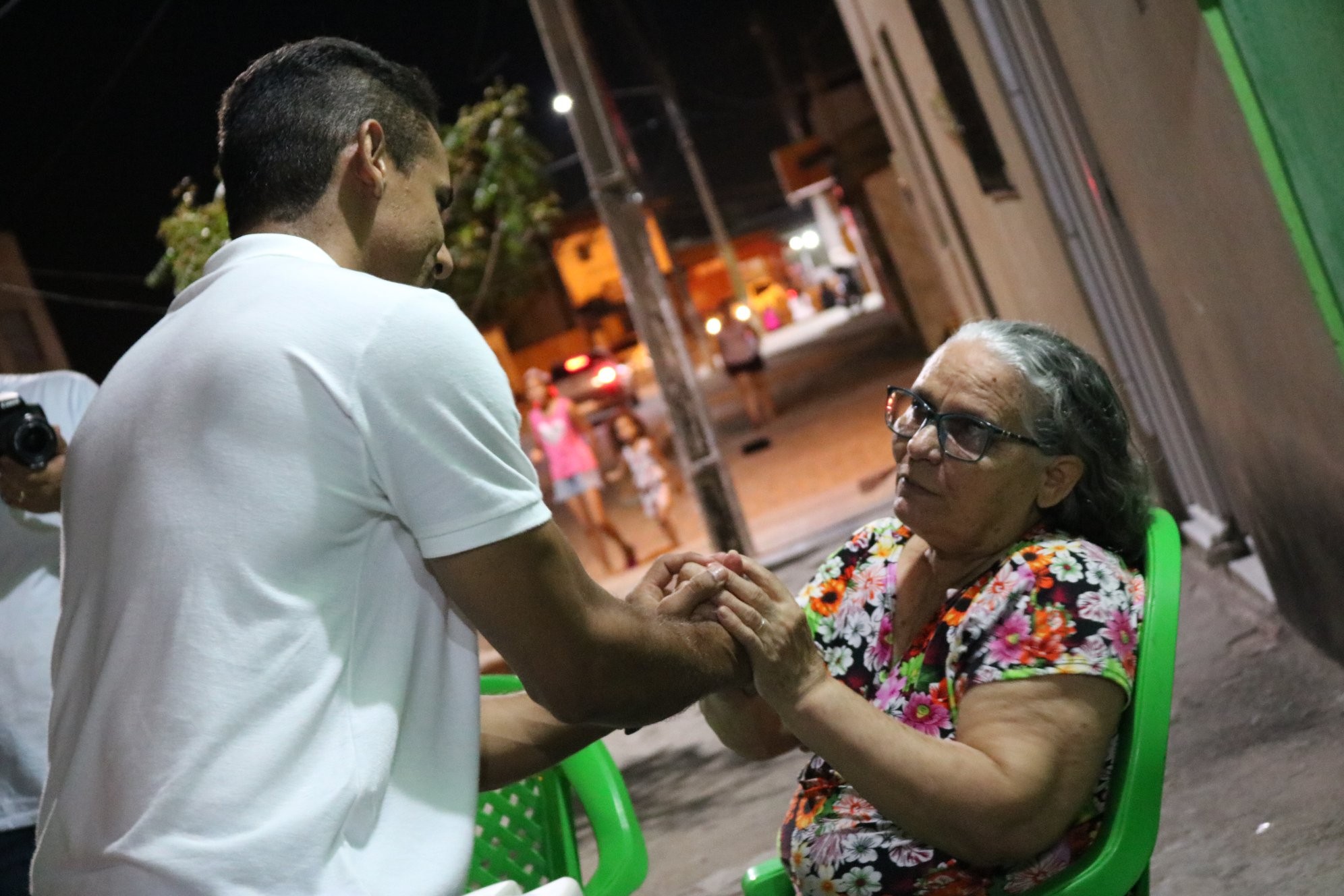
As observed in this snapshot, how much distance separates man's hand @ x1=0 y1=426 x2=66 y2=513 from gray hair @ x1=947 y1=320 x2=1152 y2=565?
2232 millimetres

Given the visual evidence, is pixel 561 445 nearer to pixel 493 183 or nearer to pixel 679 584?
pixel 493 183

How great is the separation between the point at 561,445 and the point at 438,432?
479 inches

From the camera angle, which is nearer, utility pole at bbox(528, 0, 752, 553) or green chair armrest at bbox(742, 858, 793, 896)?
green chair armrest at bbox(742, 858, 793, 896)

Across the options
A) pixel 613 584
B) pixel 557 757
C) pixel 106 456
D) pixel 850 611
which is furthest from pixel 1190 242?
pixel 613 584

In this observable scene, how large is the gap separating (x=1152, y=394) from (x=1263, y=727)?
2.40 m

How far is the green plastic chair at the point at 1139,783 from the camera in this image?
2.15 m

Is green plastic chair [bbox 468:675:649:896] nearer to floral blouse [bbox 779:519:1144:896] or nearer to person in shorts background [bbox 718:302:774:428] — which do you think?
floral blouse [bbox 779:519:1144:896]

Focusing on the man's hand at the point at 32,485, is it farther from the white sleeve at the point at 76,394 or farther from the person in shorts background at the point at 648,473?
the person in shorts background at the point at 648,473

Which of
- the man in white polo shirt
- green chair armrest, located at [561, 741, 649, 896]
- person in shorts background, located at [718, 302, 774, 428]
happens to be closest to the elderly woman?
green chair armrest, located at [561, 741, 649, 896]

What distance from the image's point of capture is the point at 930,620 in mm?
2520

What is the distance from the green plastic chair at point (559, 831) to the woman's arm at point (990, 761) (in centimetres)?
80

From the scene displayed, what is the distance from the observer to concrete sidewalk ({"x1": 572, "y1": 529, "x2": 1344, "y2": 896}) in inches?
142

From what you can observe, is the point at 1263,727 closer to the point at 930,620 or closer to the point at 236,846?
the point at 930,620

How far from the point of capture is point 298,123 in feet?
6.25
